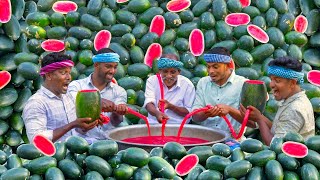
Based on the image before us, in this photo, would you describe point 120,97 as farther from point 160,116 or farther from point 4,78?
point 4,78

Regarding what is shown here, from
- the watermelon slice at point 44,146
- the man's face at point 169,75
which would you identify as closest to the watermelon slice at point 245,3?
the man's face at point 169,75

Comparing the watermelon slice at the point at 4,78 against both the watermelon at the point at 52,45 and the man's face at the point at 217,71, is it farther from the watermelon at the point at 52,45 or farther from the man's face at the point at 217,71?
the man's face at the point at 217,71

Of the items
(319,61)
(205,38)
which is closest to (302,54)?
(319,61)

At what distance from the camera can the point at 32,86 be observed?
5.64 meters

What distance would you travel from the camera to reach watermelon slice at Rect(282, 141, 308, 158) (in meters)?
3.04

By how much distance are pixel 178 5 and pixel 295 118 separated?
8.02 feet

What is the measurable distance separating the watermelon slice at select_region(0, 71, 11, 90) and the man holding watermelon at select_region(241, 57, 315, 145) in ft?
7.57

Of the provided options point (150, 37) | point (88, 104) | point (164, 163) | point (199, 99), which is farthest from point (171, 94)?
point (164, 163)

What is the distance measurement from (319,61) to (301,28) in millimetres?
433

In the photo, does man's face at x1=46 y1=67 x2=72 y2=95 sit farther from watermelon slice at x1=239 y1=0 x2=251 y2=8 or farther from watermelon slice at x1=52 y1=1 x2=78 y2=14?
watermelon slice at x1=239 y1=0 x2=251 y2=8

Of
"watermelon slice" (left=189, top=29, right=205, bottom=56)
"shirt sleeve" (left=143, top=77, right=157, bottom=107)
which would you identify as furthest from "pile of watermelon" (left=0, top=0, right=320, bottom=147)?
"shirt sleeve" (left=143, top=77, right=157, bottom=107)

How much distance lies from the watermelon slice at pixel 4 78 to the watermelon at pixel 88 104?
4.91 ft

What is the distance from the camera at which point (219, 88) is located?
496 cm

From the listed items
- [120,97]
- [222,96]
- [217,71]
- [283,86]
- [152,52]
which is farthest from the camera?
[152,52]
